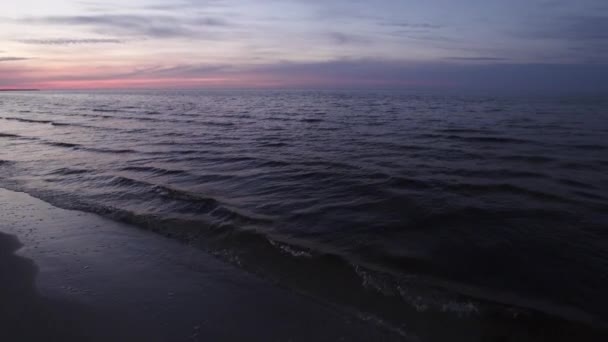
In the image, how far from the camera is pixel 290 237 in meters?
9.00

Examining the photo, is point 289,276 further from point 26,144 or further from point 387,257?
point 26,144

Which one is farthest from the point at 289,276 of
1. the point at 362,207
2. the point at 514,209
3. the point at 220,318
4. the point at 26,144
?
the point at 26,144

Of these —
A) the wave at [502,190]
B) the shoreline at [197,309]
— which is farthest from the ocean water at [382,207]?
the shoreline at [197,309]

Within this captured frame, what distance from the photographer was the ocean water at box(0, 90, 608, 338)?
22.3ft

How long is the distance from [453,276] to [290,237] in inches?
144

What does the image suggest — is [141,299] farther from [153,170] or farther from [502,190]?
[153,170]

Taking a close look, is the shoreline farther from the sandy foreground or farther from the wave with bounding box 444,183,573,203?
the wave with bounding box 444,183,573,203

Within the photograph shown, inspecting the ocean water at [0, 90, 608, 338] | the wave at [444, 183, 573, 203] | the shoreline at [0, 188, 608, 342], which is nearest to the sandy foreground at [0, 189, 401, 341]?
the shoreline at [0, 188, 608, 342]

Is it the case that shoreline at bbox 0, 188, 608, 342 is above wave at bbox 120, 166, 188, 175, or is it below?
below

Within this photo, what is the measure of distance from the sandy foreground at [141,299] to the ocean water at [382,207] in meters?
0.65

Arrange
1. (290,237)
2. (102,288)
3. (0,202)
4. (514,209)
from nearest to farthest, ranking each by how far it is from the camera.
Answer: (102,288)
(290,237)
(514,209)
(0,202)

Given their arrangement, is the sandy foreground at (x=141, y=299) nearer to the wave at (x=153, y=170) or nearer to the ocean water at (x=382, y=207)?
the ocean water at (x=382, y=207)

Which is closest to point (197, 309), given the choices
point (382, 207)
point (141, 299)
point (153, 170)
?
point (141, 299)

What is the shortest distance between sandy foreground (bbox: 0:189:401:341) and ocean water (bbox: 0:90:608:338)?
25.5 inches
